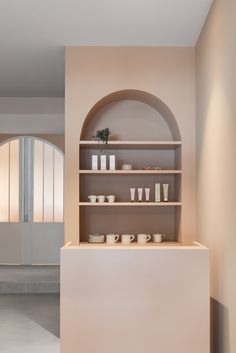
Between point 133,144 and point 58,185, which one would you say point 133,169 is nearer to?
A: point 133,144

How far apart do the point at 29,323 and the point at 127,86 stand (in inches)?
108

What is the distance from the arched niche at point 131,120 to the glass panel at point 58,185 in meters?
3.04

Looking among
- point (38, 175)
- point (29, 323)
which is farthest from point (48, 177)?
point (29, 323)

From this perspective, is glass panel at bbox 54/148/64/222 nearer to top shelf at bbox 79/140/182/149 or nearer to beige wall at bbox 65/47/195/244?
top shelf at bbox 79/140/182/149

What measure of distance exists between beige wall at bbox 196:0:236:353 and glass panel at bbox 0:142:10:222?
440 cm

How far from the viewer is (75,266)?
304 centimetres

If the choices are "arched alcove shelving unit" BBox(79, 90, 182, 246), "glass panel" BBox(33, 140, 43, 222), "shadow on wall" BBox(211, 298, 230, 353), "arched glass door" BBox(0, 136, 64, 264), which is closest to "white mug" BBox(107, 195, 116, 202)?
"arched alcove shelving unit" BBox(79, 90, 182, 246)

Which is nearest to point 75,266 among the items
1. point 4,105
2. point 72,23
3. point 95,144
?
point 95,144

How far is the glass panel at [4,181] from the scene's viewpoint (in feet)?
24.0

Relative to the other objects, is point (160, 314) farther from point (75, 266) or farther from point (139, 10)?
point (139, 10)

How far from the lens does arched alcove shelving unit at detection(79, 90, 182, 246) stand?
438 cm

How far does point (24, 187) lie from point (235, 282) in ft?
17.2

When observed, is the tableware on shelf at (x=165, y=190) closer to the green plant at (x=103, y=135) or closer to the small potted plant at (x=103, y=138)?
the small potted plant at (x=103, y=138)

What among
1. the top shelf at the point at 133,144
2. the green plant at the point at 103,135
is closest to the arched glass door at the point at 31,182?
the top shelf at the point at 133,144
